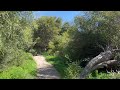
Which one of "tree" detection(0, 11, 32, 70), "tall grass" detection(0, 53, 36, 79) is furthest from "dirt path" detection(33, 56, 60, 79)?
"tree" detection(0, 11, 32, 70)

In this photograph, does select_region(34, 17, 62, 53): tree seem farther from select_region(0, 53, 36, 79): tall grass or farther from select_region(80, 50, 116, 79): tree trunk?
select_region(80, 50, 116, 79): tree trunk

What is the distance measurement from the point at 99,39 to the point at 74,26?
1617 mm

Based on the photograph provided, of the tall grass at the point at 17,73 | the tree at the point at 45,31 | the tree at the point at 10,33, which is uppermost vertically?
the tree at the point at 45,31

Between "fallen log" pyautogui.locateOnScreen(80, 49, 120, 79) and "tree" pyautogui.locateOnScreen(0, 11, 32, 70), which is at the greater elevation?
"tree" pyautogui.locateOnScreen(0, 11, 32, 70)

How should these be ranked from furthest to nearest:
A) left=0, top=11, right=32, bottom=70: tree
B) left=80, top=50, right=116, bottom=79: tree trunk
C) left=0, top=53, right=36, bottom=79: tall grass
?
left=0, top=53, right=36, bottom=79: tall grass < left=80, top=50, right=116, bottom=79: tree trunk < left=0, top=11, right=32, bottom=70: tree

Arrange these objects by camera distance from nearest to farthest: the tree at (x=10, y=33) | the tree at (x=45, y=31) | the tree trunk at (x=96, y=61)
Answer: the tree at (x=10, y=33), the tree trunk at (x=96, y=61), the tree at (x=45, y=31)

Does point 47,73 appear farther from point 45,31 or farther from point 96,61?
point 45,31

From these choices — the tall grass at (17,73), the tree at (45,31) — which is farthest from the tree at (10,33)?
the tree at (45,31)

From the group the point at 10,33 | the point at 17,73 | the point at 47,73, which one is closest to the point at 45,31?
the point at 47,73

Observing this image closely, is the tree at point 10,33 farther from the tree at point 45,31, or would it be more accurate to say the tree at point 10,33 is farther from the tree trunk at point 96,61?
the tree at point 45,31

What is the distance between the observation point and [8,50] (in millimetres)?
9062

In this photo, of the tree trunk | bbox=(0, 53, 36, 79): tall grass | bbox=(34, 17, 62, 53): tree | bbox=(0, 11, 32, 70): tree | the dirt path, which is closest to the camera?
bbox=(0, 11, 32, 70): tree

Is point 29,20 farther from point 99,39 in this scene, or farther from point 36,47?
point 36,47
